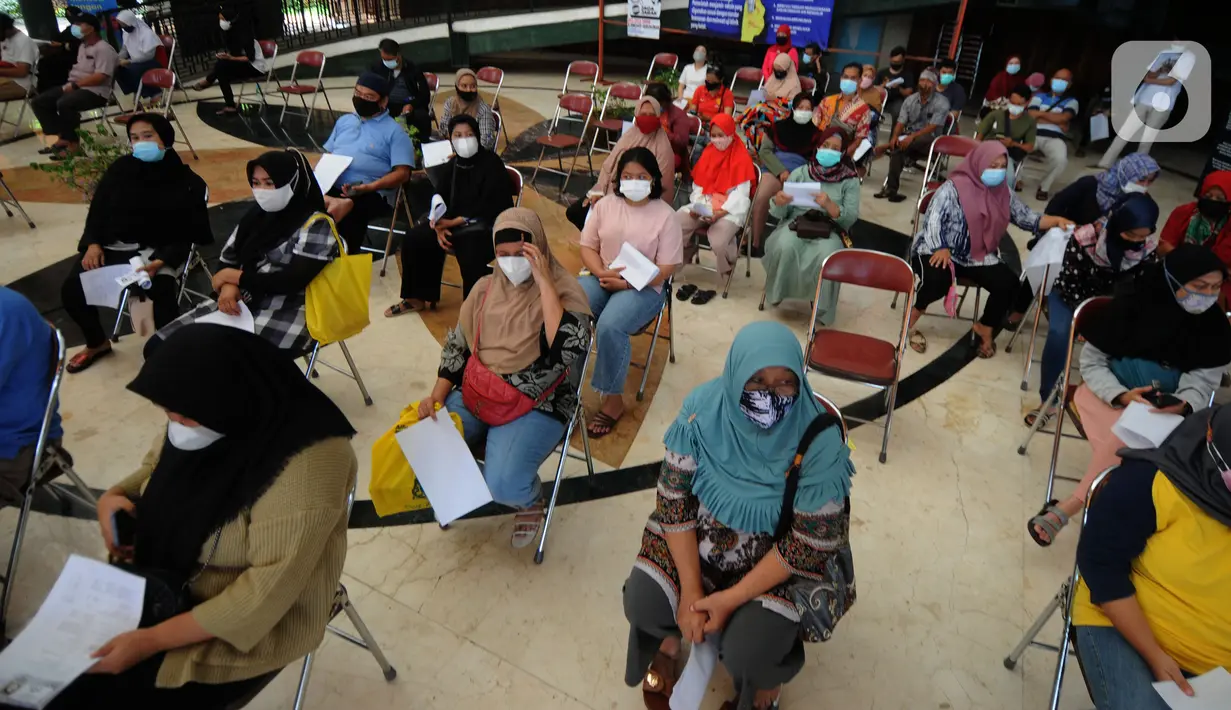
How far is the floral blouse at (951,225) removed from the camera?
157 inches

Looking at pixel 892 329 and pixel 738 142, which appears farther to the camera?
Result: pixel 738 142

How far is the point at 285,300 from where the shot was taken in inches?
125

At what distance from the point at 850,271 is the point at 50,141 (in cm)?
807

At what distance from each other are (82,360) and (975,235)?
16.5 ft

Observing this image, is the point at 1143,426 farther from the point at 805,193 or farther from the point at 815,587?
the point at 805,193

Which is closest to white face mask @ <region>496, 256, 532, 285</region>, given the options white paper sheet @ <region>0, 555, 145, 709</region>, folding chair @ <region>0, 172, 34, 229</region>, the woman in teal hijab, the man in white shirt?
the woman in teal hijab

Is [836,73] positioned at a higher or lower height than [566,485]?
higher

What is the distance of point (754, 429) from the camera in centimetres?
187

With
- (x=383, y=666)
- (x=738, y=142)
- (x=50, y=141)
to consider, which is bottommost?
(x=383, y=666)

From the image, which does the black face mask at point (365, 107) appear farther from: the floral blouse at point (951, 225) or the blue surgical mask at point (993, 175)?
the blue surgical mask at point (993, 175)

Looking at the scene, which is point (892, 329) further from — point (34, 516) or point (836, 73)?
point (836, 73)

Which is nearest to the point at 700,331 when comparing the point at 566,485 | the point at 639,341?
the point at 639,341

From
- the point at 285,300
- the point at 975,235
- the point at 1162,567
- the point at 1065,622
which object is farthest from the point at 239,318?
the point at 975,235

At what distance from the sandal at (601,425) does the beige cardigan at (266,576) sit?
1.71 m
